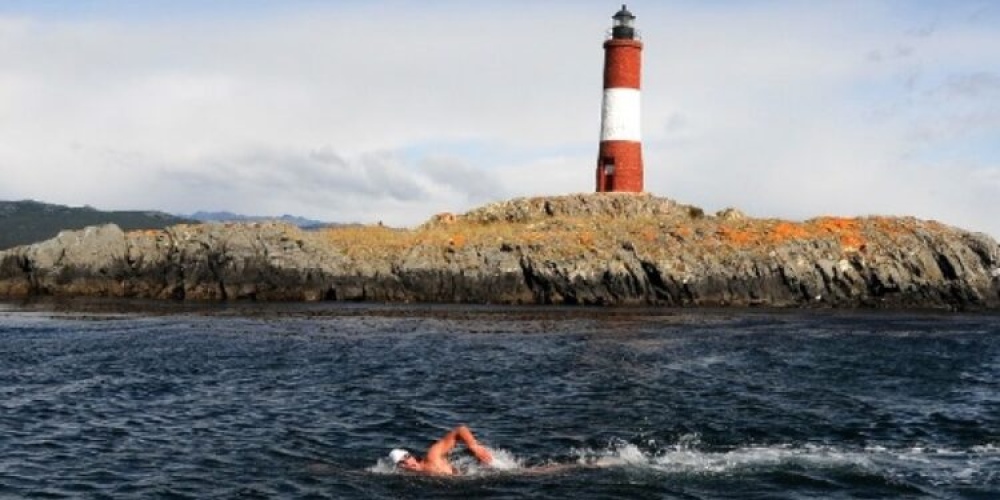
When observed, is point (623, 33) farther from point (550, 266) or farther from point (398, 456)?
point (398, 456)

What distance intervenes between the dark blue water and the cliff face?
18.0 meters

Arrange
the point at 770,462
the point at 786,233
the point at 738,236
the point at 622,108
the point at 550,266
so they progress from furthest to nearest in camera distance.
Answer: the point at 622,108, the point at 786,233, the point at 738,236, the point at 550,266, the point at 770,462

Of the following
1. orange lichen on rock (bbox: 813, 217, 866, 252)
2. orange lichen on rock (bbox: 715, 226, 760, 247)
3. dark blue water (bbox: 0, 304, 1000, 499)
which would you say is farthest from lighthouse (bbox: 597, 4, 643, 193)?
→ dark blue water (bbox: 0, 304, 1000, 499)

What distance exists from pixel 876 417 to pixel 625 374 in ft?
31.1

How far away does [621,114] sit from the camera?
8119 cm

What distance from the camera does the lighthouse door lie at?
82.4 meters

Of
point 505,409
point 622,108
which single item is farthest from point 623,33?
point 505,409

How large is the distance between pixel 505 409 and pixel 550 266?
40.7 metres

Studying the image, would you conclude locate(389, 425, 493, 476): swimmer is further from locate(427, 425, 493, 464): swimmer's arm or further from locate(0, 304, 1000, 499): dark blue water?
locate(0, 304, 1000, 499): dark blue water

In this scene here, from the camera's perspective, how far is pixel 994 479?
66.4ft

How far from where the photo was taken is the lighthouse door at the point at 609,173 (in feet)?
270

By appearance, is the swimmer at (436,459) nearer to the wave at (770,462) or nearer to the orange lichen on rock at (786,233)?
the wave at (770,462)

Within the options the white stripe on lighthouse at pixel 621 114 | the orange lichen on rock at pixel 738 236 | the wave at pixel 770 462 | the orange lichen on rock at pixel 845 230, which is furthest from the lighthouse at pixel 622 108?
the wave at pixel 770 462

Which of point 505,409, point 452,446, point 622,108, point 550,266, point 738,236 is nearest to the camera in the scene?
point 452,446
